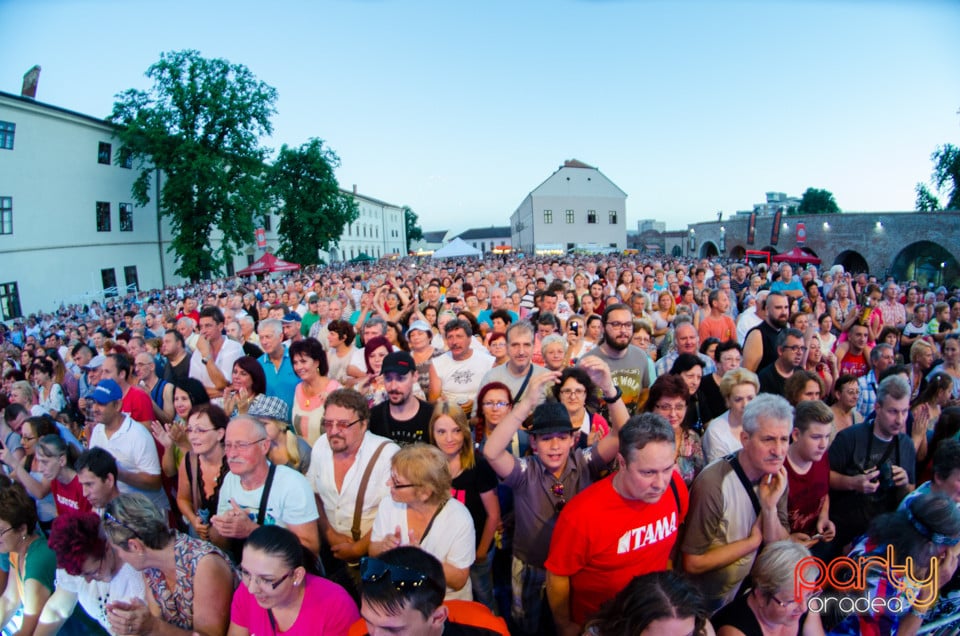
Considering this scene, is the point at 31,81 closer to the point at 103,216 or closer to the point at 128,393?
the point at 103,216

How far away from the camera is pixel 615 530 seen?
2.10 meters

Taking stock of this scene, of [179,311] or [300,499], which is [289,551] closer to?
[300,499]

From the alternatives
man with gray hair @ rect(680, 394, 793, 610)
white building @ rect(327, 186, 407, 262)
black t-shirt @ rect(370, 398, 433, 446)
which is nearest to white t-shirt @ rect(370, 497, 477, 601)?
black t-shirt @ rect(370, 398, 433, 446)

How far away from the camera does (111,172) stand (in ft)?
91.4

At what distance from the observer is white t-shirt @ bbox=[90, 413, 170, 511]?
11.3 ft

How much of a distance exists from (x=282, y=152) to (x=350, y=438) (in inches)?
1585

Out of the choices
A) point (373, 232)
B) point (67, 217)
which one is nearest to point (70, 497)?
point (67, 217)

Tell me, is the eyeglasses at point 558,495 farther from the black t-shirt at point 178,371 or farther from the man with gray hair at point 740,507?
the black t-shirt at point 178,371

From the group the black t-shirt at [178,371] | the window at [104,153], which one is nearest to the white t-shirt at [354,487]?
the black t-shirt at [178,371]

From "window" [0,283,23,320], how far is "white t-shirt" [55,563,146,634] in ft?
87.6

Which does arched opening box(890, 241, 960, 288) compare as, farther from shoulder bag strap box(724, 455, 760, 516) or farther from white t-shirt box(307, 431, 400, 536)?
white t-shirt box(307, 431, 400, 536)

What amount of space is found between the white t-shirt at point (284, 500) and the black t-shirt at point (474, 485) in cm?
80

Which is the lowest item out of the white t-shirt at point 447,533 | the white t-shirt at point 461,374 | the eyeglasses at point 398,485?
the white t-shirt at point 447,533

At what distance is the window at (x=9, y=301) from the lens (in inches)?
843
